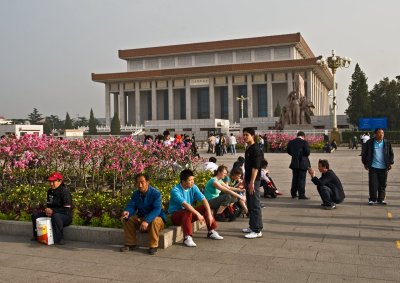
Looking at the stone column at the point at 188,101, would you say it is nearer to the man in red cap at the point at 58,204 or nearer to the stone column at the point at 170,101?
the stone column at the point at 170,101

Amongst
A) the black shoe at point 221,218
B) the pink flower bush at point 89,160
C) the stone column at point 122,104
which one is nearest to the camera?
the black shoe at point 221,218

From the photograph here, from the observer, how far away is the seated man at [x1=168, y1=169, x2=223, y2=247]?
5616 millimetres

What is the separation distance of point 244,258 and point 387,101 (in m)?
53.3

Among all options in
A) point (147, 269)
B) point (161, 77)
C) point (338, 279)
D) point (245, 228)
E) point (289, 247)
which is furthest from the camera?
point (161, 77)

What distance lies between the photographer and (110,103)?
76.8m

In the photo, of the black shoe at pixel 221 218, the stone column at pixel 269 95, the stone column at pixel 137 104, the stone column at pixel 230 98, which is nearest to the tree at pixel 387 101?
the stone column at pixel 269 95

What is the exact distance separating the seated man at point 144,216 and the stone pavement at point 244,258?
180 millimetres

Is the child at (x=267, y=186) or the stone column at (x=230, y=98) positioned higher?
the stone column at (x=230, y=98)

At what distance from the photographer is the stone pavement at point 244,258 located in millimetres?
4340

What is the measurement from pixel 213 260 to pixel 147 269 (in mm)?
781

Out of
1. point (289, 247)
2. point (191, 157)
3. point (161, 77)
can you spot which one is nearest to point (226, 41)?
point (161, 77)

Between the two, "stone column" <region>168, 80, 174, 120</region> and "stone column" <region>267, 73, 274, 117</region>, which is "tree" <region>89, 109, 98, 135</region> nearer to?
"stone column" <region>168, 80, 174, 120</region>

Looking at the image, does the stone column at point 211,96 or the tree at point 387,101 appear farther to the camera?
the stone column at point 211,96

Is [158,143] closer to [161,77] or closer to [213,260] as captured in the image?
[213,260]
